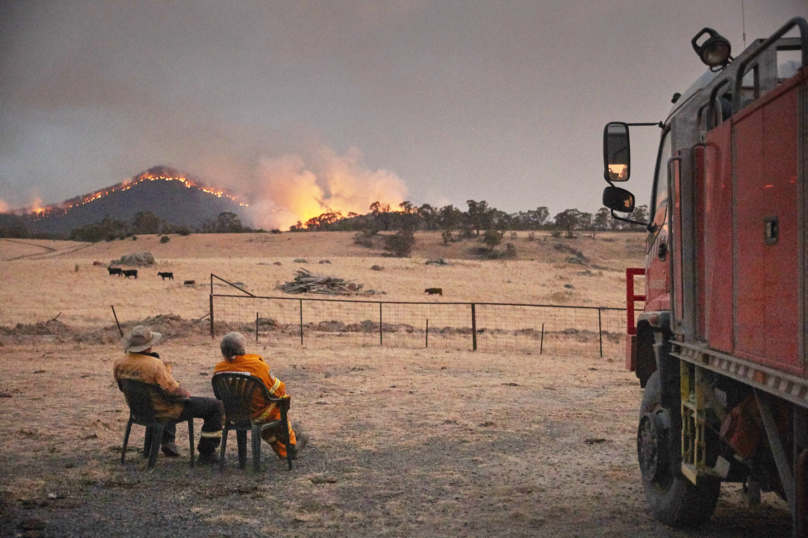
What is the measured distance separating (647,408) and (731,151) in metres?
2.30

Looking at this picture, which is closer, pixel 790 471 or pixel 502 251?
pixel 790 471

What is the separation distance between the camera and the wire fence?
1831cm

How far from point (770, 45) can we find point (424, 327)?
2021 cm

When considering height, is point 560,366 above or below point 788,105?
below

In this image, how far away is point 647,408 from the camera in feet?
16.5

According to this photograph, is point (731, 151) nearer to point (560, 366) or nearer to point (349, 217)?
point (560, 366)

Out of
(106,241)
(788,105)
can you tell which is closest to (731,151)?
(788,105)

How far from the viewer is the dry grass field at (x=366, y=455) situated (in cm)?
491

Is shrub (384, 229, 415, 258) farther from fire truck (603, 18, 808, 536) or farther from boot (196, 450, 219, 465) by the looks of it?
fire truck (603, 18, 808, 536)

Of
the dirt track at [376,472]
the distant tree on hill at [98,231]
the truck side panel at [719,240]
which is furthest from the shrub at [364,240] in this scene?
the truck side panel at [719,240]

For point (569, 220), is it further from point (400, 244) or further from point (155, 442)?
point (155, 442)

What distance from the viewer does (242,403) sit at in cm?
597

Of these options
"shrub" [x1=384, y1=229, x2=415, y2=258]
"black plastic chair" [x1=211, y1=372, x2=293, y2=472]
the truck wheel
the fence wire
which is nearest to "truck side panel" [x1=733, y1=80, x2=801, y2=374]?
the truck wheel

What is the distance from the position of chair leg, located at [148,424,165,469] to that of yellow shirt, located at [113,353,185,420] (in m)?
0.17
